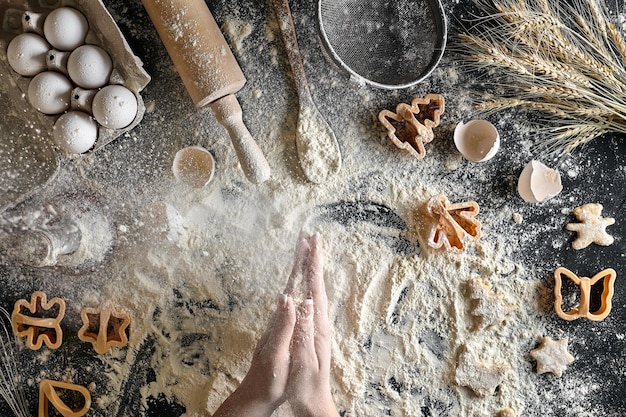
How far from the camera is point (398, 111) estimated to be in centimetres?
147

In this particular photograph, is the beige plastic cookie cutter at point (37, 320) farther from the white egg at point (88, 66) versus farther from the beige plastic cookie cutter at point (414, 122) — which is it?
the beige plastic cookie cutter at point (414, 122)

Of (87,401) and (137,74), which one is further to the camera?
(87,401)

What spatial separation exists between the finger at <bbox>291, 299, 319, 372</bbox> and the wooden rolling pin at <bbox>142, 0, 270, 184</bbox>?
1.21ft

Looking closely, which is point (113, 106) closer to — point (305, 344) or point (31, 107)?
point (31, 107)

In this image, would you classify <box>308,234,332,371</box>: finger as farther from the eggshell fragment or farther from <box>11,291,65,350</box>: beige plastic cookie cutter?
<box>11,291,65,350</box>: beige plastic cookie cutter

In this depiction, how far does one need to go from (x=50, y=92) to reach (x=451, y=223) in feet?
3.19

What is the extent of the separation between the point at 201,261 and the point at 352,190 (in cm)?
42

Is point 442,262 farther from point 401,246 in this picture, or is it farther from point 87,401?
point 87,401

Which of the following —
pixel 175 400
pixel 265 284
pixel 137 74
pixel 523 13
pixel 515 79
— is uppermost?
pixel 137 74

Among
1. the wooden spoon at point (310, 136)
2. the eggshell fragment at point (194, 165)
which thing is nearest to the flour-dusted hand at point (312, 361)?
the wooden spoon at point (310, 136)

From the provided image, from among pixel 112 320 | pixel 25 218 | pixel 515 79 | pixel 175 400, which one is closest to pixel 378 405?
pixel 175 400

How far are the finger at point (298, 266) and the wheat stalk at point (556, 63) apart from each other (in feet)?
1.83

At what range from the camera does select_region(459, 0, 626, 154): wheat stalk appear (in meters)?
1.42

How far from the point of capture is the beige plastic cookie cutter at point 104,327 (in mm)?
1470
